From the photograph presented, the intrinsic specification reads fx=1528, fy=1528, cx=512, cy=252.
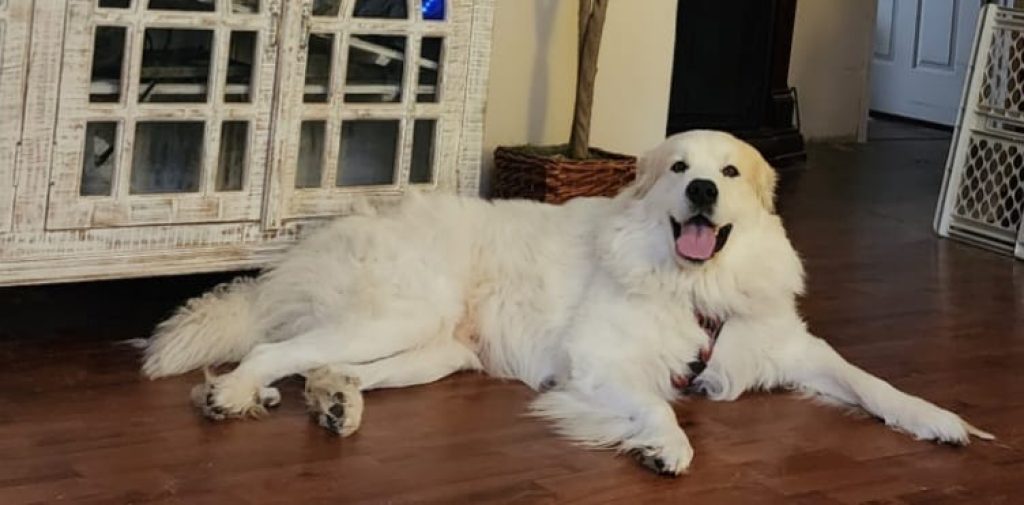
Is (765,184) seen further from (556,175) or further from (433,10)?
(433,10)

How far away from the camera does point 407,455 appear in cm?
257

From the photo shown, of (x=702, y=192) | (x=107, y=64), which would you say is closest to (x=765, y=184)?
(x=702, y=192)

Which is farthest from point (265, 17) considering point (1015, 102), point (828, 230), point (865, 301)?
point (1015, 102)

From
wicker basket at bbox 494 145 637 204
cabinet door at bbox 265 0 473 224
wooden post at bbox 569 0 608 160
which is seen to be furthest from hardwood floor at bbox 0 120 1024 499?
wooden post at bbox 569 0 608 160

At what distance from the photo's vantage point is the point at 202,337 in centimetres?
295

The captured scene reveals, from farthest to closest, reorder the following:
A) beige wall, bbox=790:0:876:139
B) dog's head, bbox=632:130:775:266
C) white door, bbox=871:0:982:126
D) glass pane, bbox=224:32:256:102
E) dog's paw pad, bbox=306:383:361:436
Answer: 1. white door, bbox=871:0:982:126
2. beige wall, bbox=790:0:876:139
3. glass pane, bbox=224:32:256:102
4. dog's head, bbox=632:130:775:266
5. dog's paw pad, bbox=306:383:361:436

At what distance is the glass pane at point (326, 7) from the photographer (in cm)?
318

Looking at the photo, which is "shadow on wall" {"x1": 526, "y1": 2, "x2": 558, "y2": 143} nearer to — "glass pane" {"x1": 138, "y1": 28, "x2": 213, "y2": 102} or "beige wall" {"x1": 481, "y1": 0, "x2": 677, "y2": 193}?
"beige wall" {"x1": 481, "y1": 0, "x2": 677, "y2": 193}

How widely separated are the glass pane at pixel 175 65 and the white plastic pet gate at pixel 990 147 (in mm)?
2808

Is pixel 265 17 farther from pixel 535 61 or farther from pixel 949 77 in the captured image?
pixel 949 77

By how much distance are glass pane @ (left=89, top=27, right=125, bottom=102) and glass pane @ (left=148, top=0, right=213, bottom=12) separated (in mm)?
86

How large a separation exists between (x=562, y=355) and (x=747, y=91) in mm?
3454

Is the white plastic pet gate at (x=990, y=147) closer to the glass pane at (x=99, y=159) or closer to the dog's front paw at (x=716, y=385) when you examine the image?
the dog's front paw at (x=716, y=385)

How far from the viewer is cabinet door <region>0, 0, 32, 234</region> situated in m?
2.79
